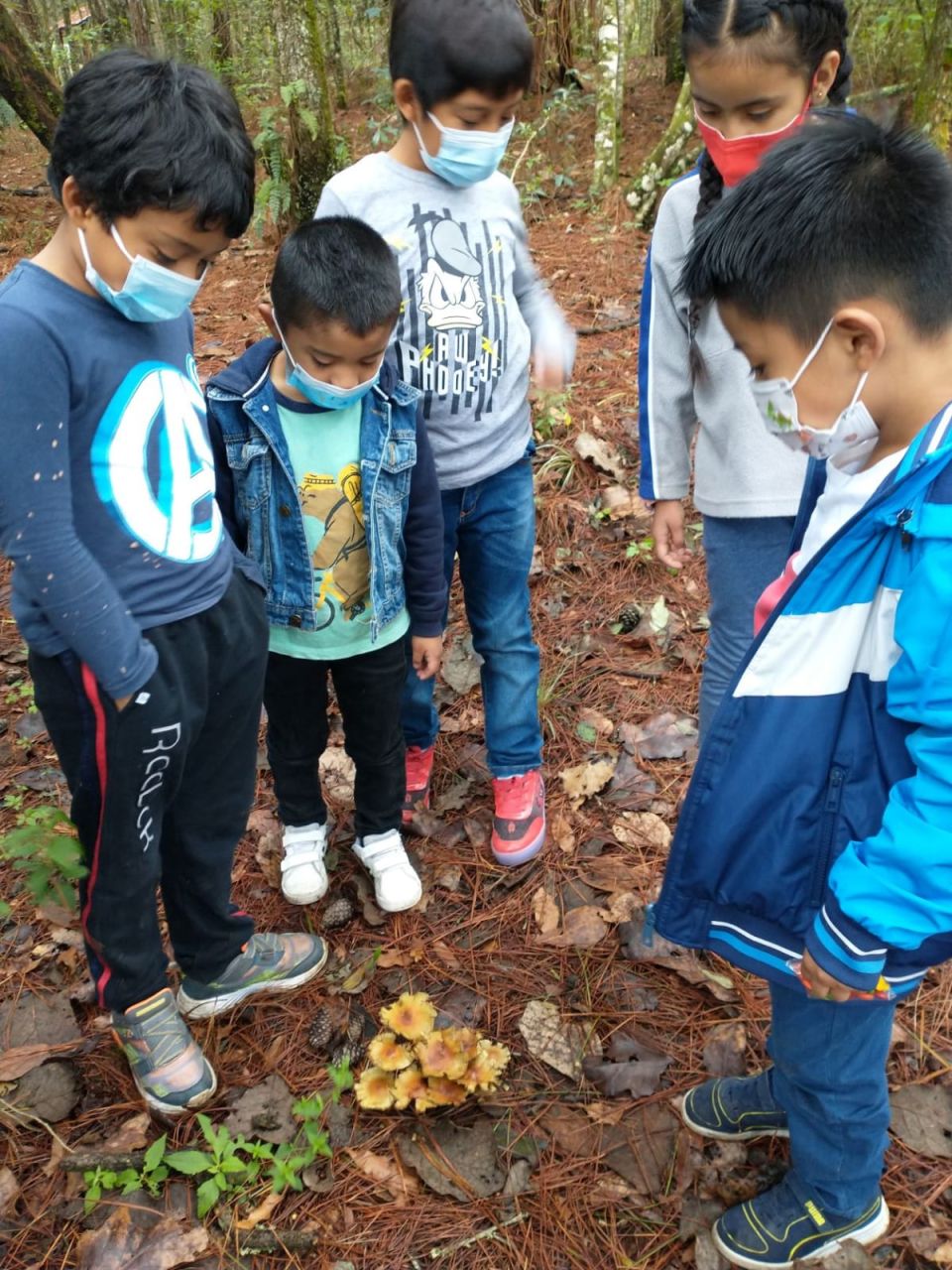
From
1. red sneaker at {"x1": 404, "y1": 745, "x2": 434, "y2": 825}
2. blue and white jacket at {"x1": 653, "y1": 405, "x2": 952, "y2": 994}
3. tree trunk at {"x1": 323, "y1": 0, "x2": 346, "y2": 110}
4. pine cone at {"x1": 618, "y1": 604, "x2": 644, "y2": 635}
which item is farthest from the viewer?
tree trunk at {"x1": 323, "y1": 0, "x2": 346, "y2": 110}

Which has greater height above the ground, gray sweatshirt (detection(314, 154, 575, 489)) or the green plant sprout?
gray sweatshirt (detection(314, 154, 575, 489))

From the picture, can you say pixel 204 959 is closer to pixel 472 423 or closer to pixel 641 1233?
pixel 641 1233

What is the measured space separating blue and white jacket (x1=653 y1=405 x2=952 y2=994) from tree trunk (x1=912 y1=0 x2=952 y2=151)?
6.37 m

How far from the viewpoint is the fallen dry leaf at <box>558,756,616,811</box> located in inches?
125

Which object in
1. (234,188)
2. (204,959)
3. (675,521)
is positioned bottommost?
(204,959)

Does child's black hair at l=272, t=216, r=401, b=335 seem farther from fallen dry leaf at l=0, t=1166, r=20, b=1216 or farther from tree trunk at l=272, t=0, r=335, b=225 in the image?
tree trunk at l=272, t=0, r=335, b=225

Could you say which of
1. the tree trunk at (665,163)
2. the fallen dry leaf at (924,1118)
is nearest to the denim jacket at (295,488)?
the fallen dry leaf at (924,1118)

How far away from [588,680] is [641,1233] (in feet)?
6.54

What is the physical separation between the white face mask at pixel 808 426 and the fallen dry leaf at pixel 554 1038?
1.65 meters

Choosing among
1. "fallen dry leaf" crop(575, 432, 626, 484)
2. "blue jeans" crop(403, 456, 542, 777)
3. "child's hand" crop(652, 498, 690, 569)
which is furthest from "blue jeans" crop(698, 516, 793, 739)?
"fallen dry leaf" crop(575, 432, 626, 484)

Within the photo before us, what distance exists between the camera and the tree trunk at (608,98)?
7387mm

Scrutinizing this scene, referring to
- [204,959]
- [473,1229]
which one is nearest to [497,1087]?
[473,1229]

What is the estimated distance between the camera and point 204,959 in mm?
2352

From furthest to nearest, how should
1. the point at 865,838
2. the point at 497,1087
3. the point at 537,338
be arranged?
the point at 537,338, the point at 497,1087, the point at 865,838
